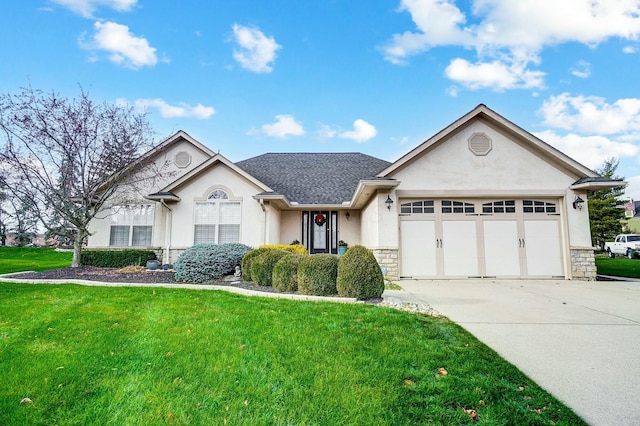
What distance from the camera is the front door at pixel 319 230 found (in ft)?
47.1

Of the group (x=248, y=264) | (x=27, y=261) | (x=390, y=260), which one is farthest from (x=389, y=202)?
(x=27, y=261)

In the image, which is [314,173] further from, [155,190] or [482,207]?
[482,207]

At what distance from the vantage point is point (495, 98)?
12625 millimetres

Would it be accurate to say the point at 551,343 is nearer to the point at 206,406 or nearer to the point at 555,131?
the point at 206,406

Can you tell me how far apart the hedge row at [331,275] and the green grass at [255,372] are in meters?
1.39

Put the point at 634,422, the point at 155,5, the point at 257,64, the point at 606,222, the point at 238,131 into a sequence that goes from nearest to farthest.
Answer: the point at 634,422 → the point at 155,5 → the point at 257,64 → the point at 238,131 → the point at 606,222

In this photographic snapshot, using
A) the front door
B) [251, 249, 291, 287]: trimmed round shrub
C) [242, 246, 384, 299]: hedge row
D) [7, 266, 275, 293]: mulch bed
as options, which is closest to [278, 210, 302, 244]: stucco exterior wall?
the front door

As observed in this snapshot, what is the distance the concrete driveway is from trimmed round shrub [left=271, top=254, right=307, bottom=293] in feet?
7.50

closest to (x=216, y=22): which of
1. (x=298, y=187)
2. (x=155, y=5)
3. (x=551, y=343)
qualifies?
(x=155, y=5)

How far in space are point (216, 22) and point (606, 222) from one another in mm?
35235

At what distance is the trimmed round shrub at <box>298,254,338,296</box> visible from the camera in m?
6.72

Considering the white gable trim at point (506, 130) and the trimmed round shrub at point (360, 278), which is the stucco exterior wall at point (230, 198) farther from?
the trimmed round shrub at point (360, 278)

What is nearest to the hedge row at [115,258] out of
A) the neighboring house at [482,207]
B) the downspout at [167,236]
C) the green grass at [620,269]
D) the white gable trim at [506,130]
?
the downspout at [167,236]

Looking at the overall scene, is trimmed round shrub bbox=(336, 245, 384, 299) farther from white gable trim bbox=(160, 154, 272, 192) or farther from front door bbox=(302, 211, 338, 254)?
front door bbox=(302, 211, 338, 254)
